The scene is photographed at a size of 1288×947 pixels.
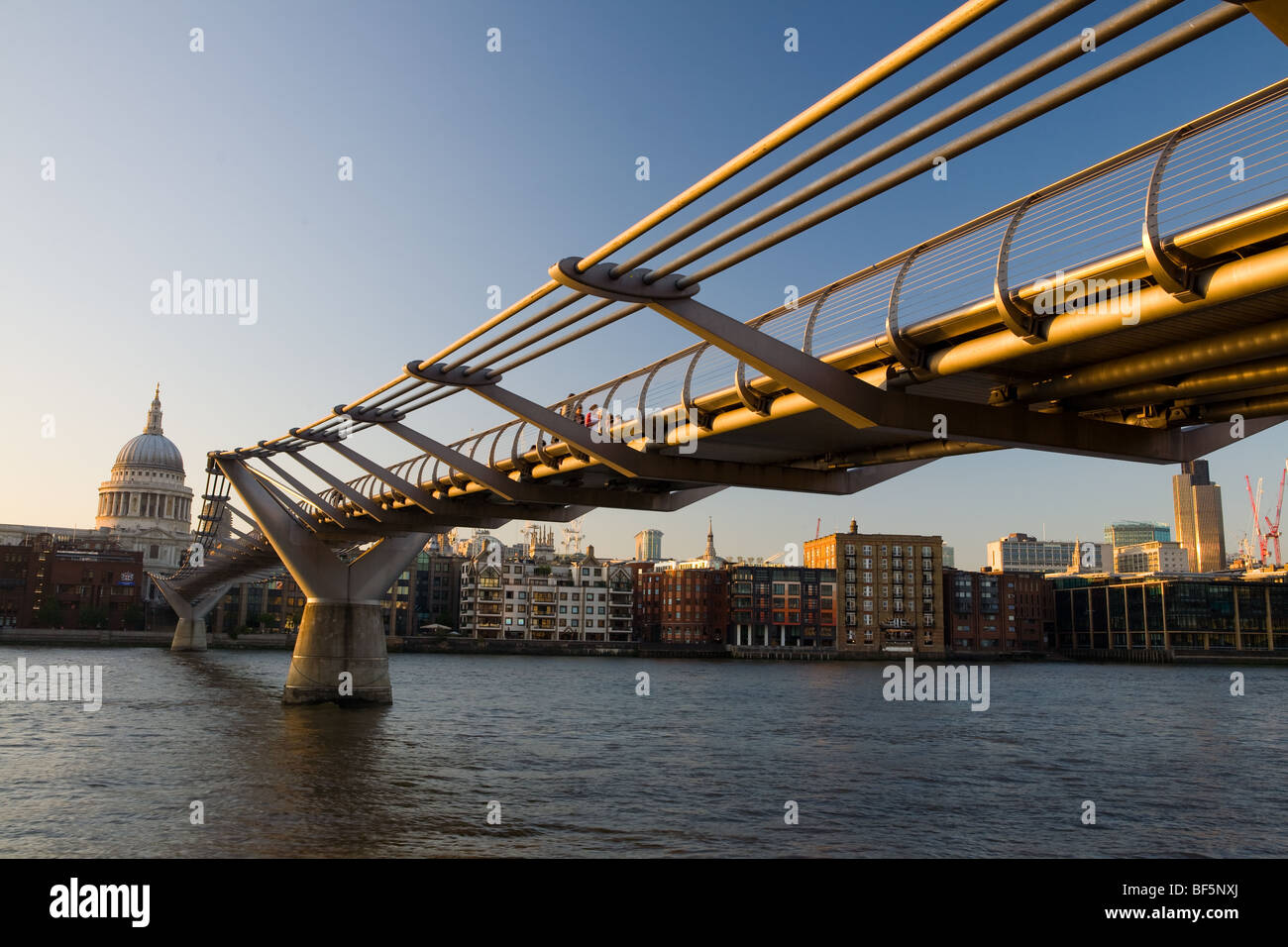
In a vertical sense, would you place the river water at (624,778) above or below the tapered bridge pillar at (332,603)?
below

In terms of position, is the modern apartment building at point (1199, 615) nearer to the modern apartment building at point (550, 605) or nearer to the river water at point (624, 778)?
the modern apartment building at point (550, 605)

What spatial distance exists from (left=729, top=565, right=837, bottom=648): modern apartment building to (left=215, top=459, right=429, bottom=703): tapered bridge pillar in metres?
93.7

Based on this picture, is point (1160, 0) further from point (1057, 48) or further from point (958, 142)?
point (958, 142)

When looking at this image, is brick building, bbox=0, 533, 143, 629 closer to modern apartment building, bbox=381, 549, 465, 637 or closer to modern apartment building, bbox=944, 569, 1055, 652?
modern apartment building, bbox=381, 549, 465, 637

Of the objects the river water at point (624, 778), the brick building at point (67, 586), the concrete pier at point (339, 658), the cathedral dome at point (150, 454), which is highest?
the cathedral dome at point (150, 454)

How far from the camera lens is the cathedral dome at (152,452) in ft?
574

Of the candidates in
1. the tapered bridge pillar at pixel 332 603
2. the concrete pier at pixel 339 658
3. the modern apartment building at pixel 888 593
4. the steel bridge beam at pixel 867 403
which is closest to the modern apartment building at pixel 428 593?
the modern apartment building at pixel 888 593

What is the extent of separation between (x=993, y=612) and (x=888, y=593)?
62.2 ft

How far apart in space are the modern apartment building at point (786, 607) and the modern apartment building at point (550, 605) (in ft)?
52.3

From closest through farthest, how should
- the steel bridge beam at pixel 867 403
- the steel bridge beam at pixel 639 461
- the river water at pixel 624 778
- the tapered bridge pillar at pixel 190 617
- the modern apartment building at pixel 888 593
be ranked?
1. the steel bridge beam at pixel 867 403
2. the river water at pixel 624 778
3. the steel bridge beam at pixel 639 461
4. the tapered bridge pillar at pixel 190 617
5. the modern apartment building at pixel 888 593

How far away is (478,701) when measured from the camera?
177 feet

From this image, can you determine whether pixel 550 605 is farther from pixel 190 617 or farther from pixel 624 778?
pixel 624 778
